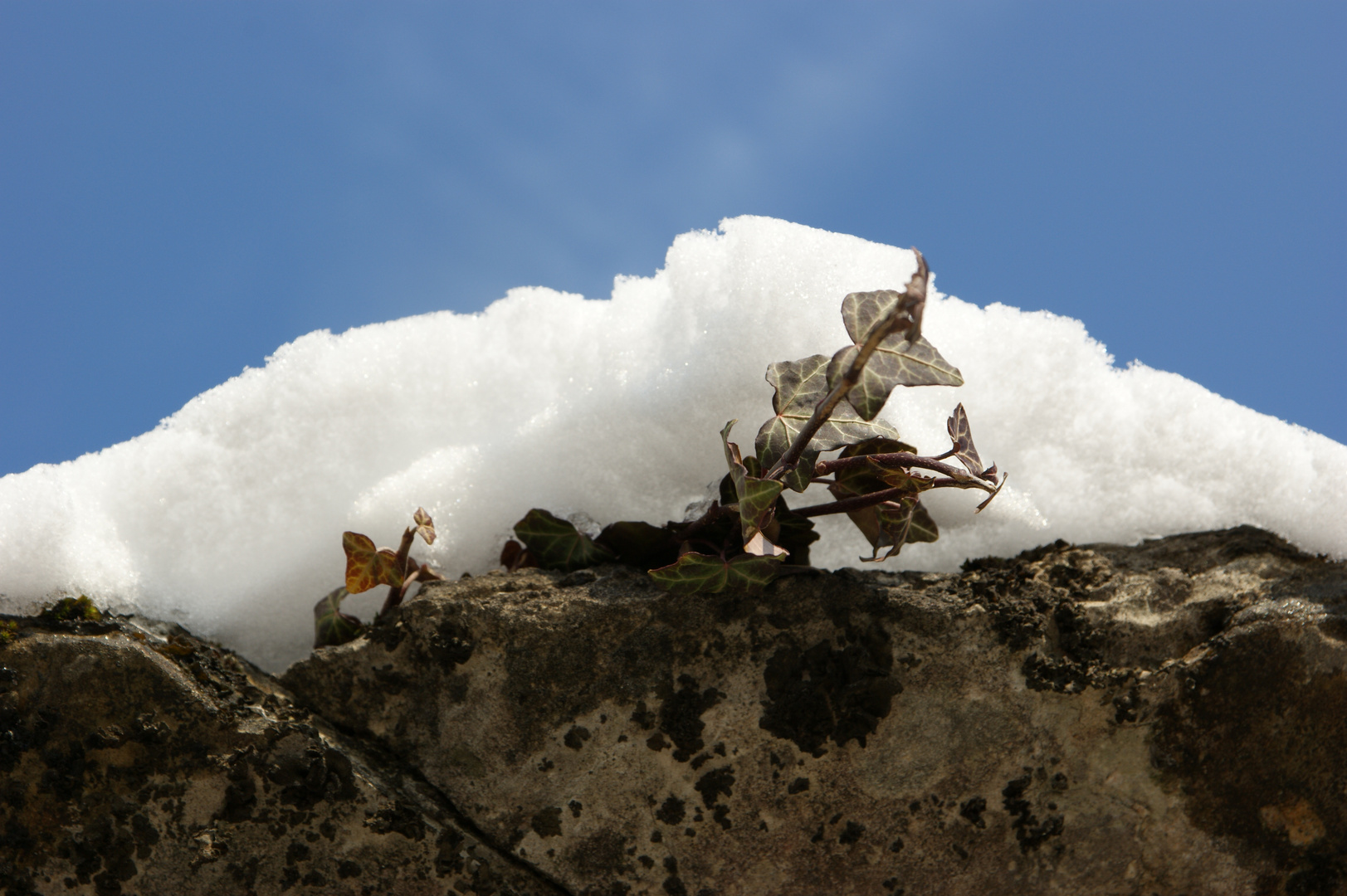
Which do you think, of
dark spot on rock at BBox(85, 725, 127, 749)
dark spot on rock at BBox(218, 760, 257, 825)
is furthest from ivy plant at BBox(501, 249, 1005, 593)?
dark spot on rock at BBox(85, 725, 127, 749)

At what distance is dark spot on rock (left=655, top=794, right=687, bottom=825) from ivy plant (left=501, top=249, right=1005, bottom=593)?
287 mm

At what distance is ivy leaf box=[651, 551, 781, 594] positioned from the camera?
3.61ft

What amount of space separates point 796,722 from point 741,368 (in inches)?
23.3

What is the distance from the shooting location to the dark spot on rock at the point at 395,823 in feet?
3.62

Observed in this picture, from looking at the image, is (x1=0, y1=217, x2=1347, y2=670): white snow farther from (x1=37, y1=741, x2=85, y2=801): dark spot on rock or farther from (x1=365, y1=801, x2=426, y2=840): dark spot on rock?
(x1=365, y1=801, x2=426, y2=840): dark spot on rock

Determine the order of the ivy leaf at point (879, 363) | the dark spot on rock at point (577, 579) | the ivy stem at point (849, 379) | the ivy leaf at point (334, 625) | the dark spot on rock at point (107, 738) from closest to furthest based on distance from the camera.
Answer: the ivy stem at point (849, 379) → the ivy leaf at point (879, 363) → the dark spot on rock at point (107, 738) → the dark spot on rock at point (577, 579) → the ivy leaf at point (334, 625)

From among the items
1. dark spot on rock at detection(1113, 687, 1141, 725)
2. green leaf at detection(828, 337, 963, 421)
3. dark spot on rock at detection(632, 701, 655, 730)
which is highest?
green leaf at detection(828, 337, 963, 421)

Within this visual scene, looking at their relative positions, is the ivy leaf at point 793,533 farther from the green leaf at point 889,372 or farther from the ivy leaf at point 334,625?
the ivy leaf at point 334,625

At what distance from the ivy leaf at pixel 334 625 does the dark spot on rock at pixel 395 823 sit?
0.31 meters

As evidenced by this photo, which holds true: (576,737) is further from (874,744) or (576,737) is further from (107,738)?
(107,738)

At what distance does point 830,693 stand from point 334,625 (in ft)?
2.56

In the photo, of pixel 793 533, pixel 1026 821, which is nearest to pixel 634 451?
pixel 793 533

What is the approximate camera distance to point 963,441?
119 cm

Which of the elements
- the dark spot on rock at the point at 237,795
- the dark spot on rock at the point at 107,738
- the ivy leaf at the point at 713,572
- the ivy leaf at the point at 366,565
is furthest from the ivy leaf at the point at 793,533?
the dark spot on rock at the point at 107,738
